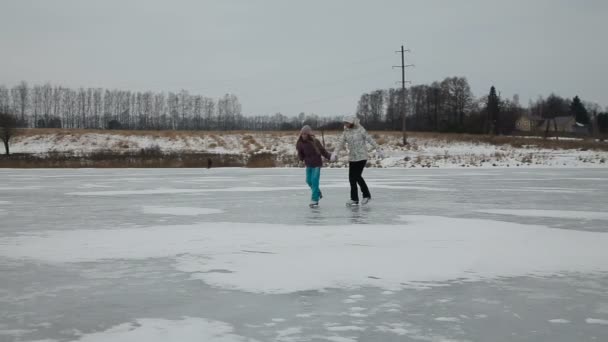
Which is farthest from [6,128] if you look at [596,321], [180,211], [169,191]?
[596,321]

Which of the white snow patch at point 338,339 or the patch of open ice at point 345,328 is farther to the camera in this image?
the patch of open ice at point 345,328

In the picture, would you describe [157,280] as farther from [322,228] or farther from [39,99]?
[39,99]

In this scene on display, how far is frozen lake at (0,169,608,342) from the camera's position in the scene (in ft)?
12.0

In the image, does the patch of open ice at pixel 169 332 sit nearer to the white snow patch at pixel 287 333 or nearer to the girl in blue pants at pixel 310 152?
the white snow patch at pixel 287 333

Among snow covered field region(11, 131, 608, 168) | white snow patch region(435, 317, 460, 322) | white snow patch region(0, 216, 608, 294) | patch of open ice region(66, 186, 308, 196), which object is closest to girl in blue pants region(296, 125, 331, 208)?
white snow patch region(0, 216, 608, 294)

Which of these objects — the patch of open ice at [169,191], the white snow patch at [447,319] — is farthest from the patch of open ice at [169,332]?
the patch of open ice at [169,191]

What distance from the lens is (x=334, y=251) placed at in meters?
6.26

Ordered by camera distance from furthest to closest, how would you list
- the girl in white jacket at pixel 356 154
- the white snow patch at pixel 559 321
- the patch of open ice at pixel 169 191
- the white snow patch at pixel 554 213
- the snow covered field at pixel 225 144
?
the snow covered field at pixel 225 144 → the patch of open ice at pixel 169 191 → the girl in white jacket at pixel 356 154 → the white snow patch at pixel 554 213 → the white snow patch at pixel 559 321

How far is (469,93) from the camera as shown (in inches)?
3991

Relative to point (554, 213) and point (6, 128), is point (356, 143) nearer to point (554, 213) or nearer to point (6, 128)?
point (554, 213)

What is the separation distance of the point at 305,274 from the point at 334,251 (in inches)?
45.2

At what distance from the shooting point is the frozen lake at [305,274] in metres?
3.67

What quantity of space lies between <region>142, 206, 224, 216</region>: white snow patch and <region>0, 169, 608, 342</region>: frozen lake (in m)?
0.06

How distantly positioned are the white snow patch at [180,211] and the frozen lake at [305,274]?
56mm
